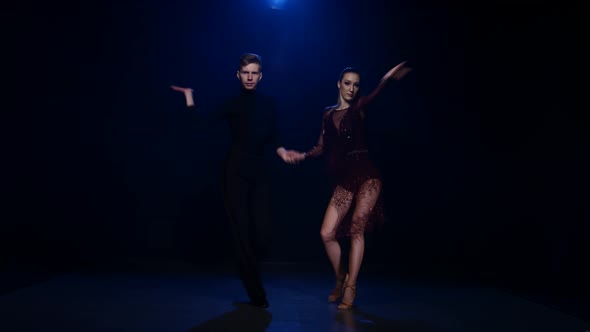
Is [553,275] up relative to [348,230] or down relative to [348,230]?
down

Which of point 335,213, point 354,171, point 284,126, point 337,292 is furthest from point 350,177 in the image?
point 284,126

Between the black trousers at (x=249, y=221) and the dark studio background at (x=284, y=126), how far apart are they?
1774 mm

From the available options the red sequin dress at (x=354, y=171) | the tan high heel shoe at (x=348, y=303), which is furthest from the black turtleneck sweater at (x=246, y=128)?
the tan high heel shoe at (x=348, y=303)

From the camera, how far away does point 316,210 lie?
5863 mm

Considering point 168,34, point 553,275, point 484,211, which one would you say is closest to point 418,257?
point 484,211

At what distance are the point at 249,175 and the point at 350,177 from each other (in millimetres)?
641

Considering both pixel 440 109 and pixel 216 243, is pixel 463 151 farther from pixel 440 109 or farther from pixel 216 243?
pixel 216 243

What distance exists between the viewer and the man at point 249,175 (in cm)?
393

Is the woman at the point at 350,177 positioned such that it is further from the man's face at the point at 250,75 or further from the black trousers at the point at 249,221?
the man's face at the point at 250,75

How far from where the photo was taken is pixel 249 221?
405 cm

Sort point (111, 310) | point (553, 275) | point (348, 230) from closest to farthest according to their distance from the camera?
point (111, 310)
point (348, 230)
point (553, 275)

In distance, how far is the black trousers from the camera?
3914mm

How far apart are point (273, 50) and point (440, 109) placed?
62.8 inches

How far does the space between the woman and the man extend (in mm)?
242
